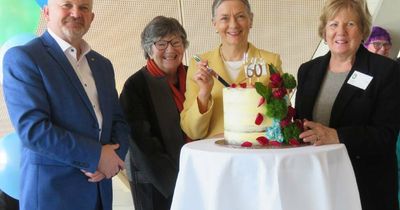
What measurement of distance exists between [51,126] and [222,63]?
90 cm

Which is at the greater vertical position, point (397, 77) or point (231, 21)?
point (231, 21)

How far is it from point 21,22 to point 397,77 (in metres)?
2.52

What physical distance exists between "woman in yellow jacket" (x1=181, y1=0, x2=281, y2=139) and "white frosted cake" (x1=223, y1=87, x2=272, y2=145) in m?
0.35

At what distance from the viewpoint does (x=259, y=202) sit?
5.08 ft

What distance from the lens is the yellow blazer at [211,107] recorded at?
83.1 inches

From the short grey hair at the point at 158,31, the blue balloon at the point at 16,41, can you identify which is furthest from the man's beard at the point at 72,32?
the blue balloon at the point at 16,41

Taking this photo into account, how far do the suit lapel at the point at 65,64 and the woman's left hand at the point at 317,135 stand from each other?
0.93m

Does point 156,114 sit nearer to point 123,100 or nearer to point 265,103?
point 123,100

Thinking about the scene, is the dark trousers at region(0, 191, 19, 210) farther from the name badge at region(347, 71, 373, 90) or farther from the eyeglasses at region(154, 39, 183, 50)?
the name badge at region(347, 71, 373, 90)

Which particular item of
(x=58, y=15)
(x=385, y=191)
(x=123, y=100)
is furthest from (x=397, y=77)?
(x=58, y=15)

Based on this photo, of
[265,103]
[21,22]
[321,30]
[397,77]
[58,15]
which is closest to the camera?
[265,103]

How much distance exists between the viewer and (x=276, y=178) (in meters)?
1.50

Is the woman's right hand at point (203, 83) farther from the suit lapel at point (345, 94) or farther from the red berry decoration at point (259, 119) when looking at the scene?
the suit lapel at point (345, 94)

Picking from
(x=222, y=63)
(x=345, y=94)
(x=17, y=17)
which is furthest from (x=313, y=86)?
(x=17, y=17)
